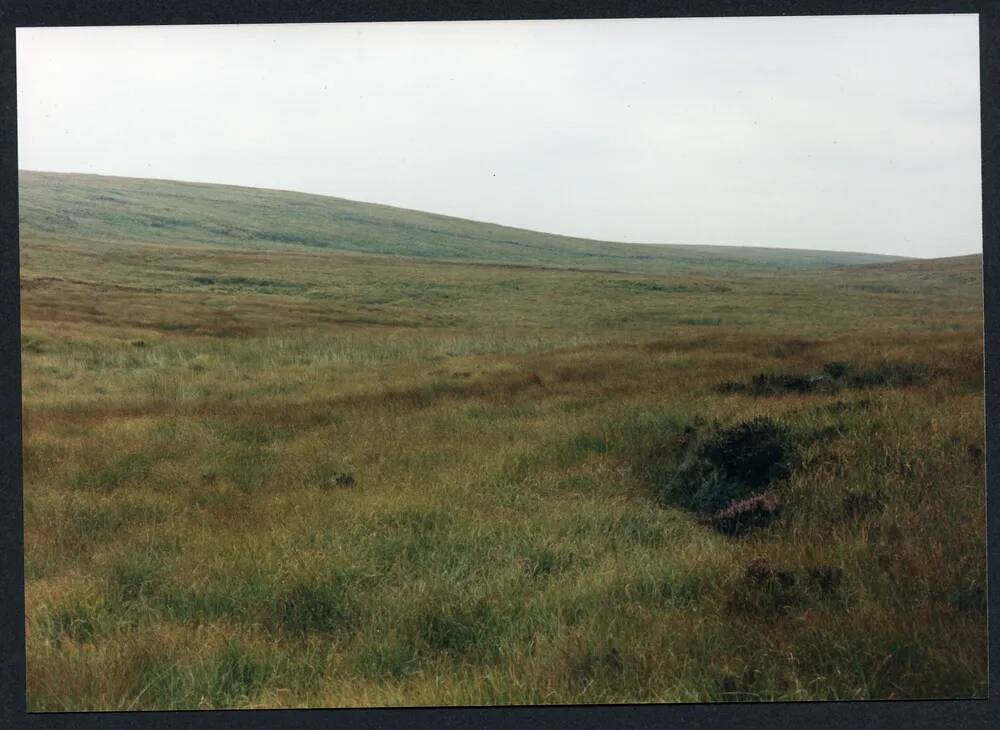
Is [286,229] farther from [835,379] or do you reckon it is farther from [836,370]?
[835,379]

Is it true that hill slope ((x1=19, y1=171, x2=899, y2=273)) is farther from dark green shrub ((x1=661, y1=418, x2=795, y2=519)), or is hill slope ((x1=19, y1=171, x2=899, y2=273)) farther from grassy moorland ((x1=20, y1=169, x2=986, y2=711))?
dark green shrub ((x1=661, y1=418, x2=795, y2=519))

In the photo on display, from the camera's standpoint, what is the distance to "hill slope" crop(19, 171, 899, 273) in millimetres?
12384

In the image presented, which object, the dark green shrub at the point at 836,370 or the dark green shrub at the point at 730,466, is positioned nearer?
the dark green shrub at the point at 730,466

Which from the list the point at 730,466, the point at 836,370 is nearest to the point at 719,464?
the point at 730,466

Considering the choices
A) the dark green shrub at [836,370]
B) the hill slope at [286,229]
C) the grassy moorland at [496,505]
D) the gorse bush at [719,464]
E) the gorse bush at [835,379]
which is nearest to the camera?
the grassy moorland at [496,505]

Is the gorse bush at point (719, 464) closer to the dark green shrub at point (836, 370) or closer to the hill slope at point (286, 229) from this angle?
the dark green shrub at point (836, 370)

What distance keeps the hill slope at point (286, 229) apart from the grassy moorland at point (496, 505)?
62.0 inches

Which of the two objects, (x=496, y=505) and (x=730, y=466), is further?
(x=730, y=466)

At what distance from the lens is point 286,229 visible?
851 inches

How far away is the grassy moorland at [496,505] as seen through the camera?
5.15m

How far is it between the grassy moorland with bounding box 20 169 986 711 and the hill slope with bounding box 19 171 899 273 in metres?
A: 1.58

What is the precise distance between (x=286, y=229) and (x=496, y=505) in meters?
17.0

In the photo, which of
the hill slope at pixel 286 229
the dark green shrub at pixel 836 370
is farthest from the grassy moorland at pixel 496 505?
the hill slope at pixel 286 229

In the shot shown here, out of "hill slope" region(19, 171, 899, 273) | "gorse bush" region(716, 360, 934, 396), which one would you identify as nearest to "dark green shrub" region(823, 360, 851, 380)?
"gorse bush" region(716, 360, 934, 396)
